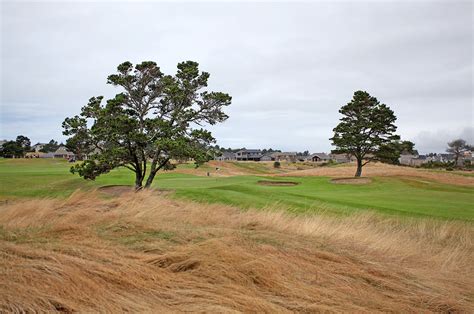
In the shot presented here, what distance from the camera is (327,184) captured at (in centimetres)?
3172

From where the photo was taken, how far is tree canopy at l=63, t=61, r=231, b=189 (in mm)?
19953

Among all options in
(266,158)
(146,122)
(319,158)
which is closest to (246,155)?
(266,158)

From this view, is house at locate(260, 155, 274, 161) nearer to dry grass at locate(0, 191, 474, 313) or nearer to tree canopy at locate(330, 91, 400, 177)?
tree canopy at locate(330, 91, 400, 177)

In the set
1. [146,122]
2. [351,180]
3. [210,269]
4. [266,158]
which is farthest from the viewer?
[266,158]

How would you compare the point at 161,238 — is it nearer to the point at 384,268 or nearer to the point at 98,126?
the point at 384,268

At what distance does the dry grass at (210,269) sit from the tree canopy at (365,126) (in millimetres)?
30114

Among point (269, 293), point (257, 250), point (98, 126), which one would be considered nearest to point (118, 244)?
point (257, 250)

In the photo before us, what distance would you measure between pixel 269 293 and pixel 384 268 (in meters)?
2.46

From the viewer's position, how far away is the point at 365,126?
37031mm

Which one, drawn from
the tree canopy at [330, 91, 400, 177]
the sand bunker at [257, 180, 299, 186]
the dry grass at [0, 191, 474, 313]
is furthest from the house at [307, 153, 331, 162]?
the dry grass at [0, 191, 474, 313]

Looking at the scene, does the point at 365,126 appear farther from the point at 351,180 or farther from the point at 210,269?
the point at 210,269

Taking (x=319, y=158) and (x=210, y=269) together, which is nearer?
(x=210, y=269)

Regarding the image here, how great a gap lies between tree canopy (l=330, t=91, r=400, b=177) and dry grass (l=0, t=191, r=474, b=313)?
30114 millimetres

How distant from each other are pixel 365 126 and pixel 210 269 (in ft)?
116
